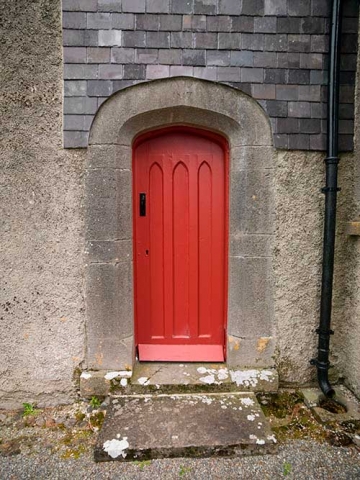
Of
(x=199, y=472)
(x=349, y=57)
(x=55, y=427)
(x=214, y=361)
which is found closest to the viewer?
(x=199, y=472)

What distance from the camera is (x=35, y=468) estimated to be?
214 centimetres

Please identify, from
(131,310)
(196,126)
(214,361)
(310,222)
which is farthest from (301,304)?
(196,126)

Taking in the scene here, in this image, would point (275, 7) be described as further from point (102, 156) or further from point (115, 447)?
point (115, 447)

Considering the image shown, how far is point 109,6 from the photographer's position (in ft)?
8.58

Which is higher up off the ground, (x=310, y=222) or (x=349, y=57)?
(x=349, y=57)

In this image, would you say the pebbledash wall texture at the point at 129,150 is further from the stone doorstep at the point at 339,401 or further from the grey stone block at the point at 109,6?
the stone doorstep at the point at 339,401

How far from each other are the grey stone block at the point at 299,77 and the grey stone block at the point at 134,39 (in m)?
1.29

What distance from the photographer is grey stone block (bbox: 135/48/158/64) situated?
264 cm

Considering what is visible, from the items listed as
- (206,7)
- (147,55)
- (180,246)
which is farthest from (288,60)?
(180,246)

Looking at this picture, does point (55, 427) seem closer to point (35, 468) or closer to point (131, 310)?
point (35, 468)

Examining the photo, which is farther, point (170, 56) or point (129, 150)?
point (129, 150)

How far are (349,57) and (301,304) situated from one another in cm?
221

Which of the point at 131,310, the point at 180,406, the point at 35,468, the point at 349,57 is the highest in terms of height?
the point at 349,57

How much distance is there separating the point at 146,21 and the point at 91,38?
482 millimetres
